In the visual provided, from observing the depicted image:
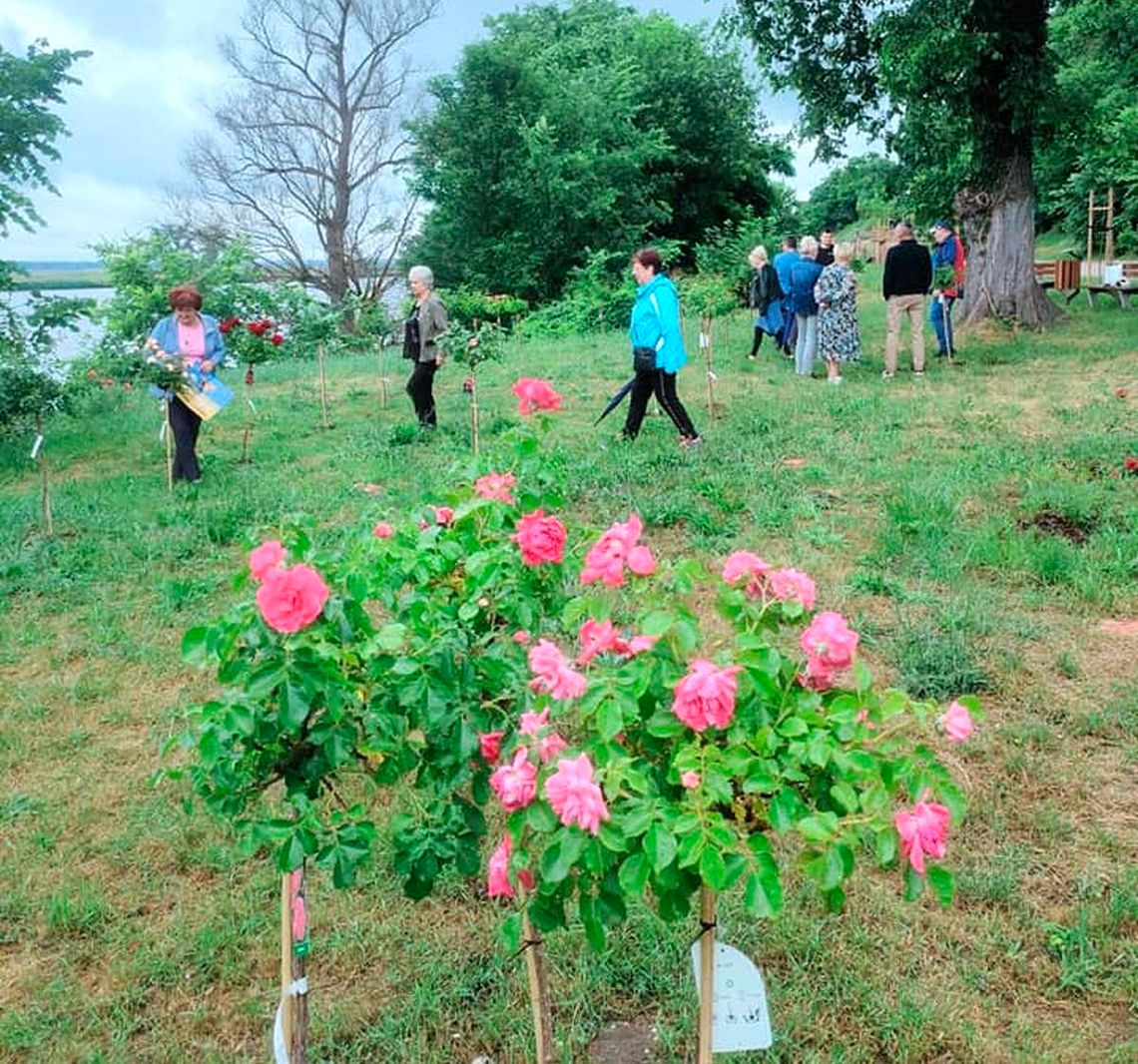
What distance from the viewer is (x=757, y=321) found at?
13445mm

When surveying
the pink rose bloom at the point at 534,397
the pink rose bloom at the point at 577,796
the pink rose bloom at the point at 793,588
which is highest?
the pink rose bloom at the point at 534,397

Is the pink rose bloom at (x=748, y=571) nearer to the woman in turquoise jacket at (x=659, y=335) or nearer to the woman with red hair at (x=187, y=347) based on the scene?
the woman in turquoise jacket at (x=659, y=335)

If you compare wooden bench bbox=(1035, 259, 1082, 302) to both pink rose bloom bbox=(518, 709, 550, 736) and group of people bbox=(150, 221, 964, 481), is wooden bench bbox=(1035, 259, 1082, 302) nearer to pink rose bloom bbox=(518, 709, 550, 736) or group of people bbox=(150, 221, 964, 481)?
group of people bbox=(150, 221, 964, 481)

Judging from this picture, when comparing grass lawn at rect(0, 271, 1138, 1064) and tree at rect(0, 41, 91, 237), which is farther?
tree at rect(0, 41, 91, 237)

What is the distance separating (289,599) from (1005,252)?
13.9 metres

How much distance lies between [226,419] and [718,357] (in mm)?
5903

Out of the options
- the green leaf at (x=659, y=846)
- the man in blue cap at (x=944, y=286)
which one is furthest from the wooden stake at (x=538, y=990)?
the man in blue cap at (x=944, y=286)

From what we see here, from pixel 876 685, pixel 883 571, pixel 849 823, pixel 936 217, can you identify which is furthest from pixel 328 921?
pixel 936 217

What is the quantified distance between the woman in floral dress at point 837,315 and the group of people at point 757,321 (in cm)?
1

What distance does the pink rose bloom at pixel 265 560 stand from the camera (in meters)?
1.75

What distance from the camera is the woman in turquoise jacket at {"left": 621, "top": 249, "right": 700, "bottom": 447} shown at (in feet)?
26.4

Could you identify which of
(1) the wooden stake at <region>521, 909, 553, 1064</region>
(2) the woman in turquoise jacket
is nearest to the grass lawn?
(1) the wooden stake at <region>521, 909, 553, 1064</region>

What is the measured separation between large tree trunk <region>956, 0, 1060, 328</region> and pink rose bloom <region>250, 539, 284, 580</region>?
42.5 feet

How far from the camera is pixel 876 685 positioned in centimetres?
419
